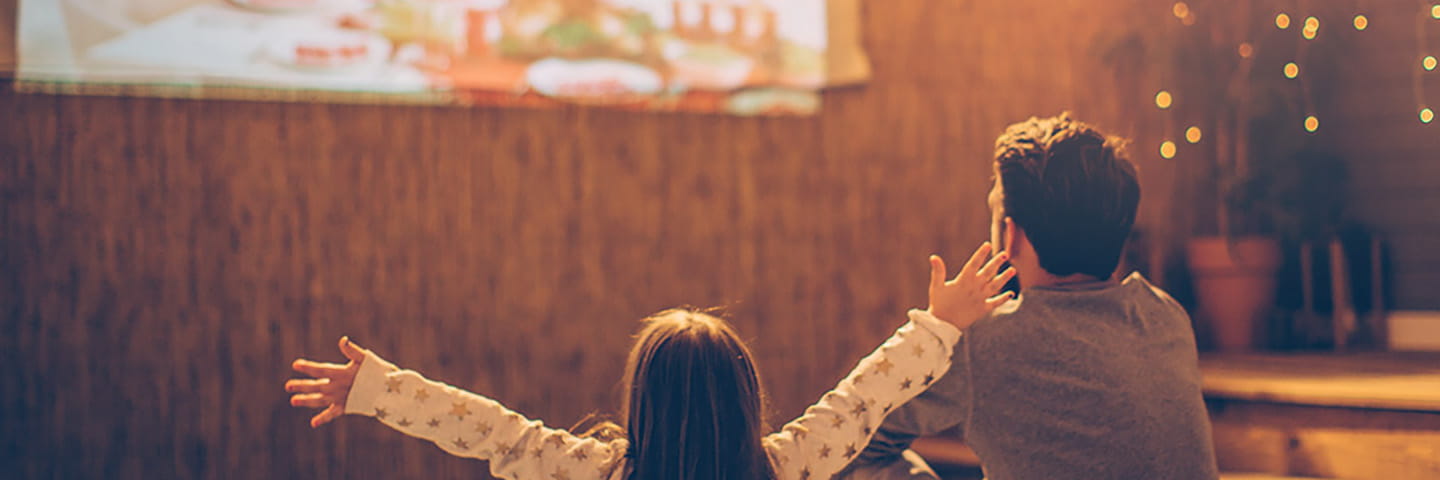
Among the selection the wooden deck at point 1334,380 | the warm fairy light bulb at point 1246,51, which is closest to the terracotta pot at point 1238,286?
the wooden deck at point 1334,380

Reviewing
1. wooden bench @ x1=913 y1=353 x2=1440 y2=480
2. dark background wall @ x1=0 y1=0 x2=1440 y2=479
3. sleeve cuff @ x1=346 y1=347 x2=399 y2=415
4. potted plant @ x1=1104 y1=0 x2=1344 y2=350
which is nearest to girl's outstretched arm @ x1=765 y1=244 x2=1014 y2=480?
sleeve cuff @ x1=346 y1=347 x2=399 y2=415

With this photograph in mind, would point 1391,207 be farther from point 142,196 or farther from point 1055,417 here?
point 142,196

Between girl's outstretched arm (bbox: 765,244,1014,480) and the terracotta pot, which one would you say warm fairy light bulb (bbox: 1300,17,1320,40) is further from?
girl's outstretched arm (bbox: 765,244,1014,480)

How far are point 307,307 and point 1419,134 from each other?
345 cm

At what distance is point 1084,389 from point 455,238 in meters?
1.88

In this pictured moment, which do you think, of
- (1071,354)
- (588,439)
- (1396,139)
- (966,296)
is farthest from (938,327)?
(1396,139)

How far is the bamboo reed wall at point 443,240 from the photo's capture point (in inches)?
94.1

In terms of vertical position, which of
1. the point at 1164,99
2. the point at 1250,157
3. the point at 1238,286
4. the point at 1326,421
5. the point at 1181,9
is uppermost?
the point at 1181,9

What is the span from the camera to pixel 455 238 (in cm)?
267

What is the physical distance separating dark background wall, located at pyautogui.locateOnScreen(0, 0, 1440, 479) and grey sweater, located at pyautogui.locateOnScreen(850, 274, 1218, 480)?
168 centimetres

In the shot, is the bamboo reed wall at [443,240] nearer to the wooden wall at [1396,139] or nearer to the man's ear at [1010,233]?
the wooden wall at [1396,139]

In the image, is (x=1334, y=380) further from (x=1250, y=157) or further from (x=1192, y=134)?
(x=1192, y=134)

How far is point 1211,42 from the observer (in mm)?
3361

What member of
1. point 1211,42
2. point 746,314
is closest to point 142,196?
point 746,314
